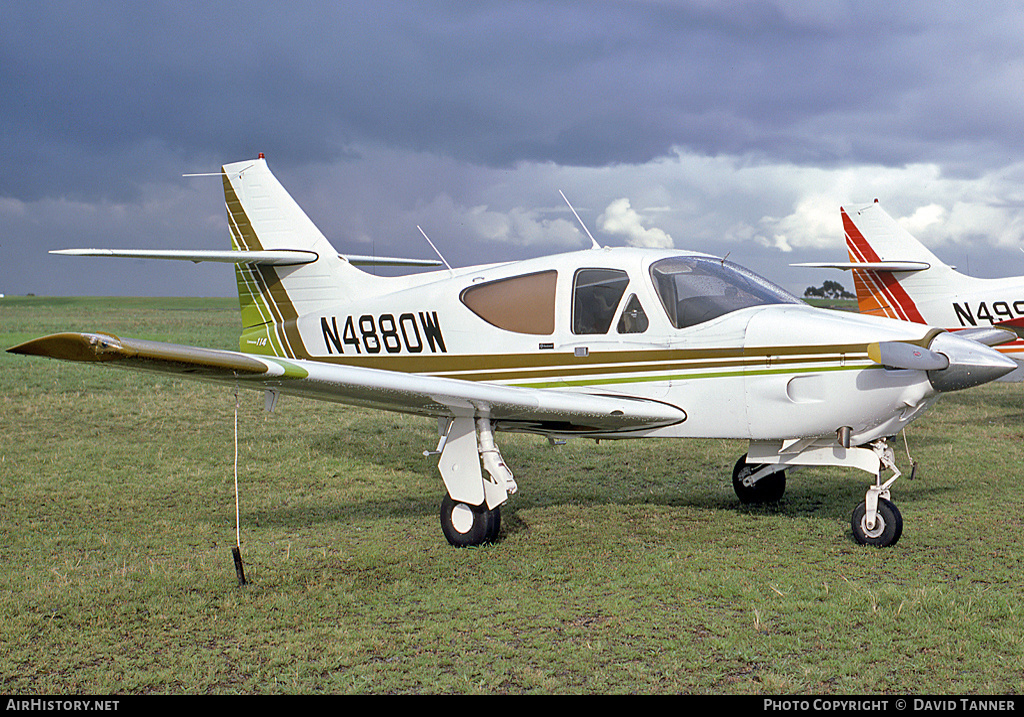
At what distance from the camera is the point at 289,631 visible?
480cm

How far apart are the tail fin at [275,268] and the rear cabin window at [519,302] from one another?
1.90 metres

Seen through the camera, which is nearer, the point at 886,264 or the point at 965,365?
the point at 965,365

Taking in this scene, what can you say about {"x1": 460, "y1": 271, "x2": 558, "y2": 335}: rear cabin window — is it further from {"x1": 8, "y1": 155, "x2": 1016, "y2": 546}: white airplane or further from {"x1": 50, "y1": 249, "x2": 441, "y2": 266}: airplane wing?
{"x1": 50, "y1": 249, "x2": 441, "y2": 266}: airplane wing

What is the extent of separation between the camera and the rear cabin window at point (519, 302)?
6.97 metres

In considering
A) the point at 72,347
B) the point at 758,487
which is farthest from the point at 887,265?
the point at 72,347

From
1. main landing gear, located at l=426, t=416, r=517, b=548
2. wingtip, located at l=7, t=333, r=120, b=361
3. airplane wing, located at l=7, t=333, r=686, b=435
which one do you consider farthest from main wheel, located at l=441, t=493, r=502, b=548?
wingtip, located at l=7, t=333, r=120, b=361

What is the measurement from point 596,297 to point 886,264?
1258 centimetres

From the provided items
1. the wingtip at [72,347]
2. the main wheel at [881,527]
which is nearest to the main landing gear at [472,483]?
the main wheel at [881,527]

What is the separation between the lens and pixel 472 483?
646 centimetres

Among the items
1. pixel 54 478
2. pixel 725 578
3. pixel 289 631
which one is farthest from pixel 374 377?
pixel 54 478

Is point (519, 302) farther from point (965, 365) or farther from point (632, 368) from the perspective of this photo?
point (965, 365)

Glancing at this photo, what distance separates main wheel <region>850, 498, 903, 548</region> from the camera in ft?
20.2

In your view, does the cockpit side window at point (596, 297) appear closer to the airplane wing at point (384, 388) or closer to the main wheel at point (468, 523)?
the airplane wing at point (384, 388)
